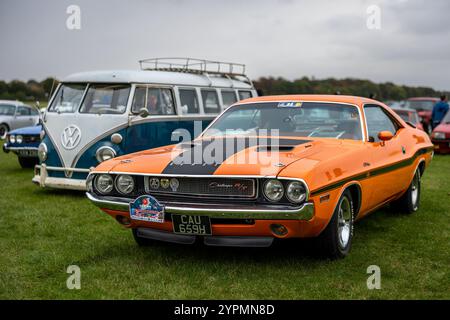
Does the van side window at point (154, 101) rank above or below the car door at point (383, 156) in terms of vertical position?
above

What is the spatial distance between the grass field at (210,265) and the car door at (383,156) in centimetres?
46

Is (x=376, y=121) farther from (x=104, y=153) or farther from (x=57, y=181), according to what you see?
(x=57, y=181)

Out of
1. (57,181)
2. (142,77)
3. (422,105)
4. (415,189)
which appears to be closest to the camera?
(415,189)

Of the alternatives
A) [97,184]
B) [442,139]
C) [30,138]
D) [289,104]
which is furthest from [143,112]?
[442,139]

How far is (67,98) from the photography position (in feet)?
29.8

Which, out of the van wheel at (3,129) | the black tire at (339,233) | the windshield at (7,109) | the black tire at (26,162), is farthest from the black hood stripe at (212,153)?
the windshield at (7,109)

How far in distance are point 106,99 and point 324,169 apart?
5.29 m

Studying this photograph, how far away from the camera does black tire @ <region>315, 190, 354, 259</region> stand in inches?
181

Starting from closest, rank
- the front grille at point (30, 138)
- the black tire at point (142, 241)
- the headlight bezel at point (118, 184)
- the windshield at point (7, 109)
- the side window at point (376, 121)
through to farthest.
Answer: the headlight bezel at point (118, 184) < the black tire at point (142, 241) < the side window at point (376, 121) < the front grille at point (30, 138) < the windshield at point (7, 109)

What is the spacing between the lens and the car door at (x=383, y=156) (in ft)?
17.9

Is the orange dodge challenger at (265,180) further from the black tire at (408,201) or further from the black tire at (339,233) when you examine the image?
the black tire at (408,201)

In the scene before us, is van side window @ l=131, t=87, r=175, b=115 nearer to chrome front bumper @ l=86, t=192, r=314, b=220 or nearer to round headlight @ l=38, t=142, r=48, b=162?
round headlight @ l=38, t=142, r=48, b=162

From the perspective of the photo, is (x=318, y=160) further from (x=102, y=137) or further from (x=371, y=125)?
(x=102, y=137)

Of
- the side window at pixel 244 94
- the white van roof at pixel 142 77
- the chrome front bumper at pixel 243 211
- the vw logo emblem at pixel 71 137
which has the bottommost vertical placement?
the chrome front bumper at pixel 243 211
